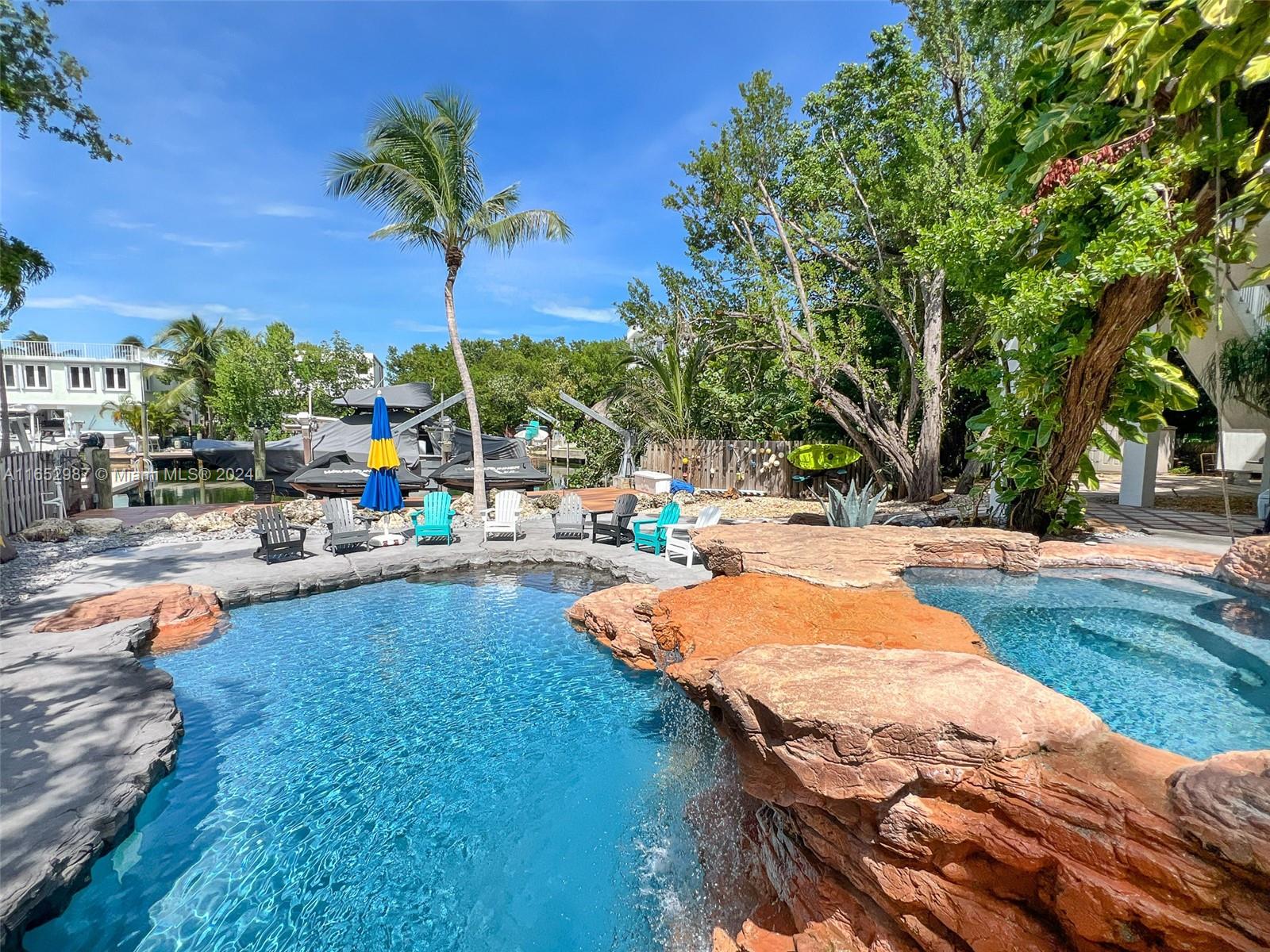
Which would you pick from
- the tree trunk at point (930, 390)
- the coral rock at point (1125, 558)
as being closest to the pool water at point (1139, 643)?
the coral rock at point (1125, 558)

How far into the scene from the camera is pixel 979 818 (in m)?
2.12

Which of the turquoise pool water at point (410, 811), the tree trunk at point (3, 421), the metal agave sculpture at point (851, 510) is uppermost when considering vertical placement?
the tree trunk at point (3, 421)

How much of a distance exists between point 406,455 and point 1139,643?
55.5 feet

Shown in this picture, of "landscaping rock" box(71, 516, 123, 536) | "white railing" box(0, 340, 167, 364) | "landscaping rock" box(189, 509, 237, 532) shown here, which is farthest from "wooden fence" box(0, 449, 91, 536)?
"white railing" box(0, 340, 167, 364)

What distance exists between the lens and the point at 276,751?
456cm

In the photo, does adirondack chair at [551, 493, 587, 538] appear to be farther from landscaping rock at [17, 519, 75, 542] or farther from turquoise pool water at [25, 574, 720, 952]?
landscaping rock at [17, 519, 75, 542]

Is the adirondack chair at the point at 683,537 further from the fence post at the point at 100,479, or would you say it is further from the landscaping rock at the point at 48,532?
the fence post at the point at 100,479

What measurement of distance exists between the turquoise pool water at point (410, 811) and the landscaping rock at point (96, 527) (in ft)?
26.6

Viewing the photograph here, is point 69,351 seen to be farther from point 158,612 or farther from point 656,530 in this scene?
point 656,530

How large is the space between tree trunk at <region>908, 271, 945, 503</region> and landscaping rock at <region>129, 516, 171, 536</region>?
1712 centimetres

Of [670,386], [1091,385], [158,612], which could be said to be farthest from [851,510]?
[670,386]

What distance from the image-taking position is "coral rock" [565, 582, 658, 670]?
5969mm

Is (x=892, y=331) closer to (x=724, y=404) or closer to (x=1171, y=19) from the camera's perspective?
(x=724, y=404)

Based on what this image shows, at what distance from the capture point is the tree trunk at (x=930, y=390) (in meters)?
13.2
